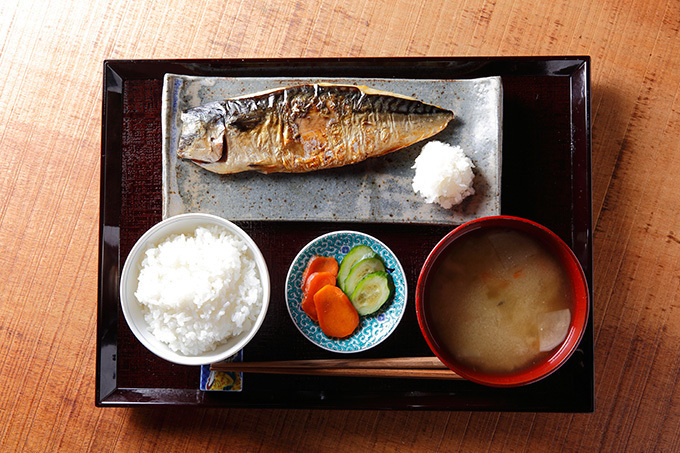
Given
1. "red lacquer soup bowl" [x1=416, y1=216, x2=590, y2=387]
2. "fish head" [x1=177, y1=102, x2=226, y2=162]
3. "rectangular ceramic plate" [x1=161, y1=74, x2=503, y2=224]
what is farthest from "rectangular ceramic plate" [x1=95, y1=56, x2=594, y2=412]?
"red lacquer soup bowl" [x1=416, y1=216, x2=590, y2=387]

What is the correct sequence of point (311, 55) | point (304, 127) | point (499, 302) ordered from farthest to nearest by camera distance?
point (311, 55) < point (304, 127) < point (499, 302)

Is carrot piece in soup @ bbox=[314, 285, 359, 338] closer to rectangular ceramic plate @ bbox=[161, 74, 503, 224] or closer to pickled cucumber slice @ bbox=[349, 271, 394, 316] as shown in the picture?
pickled cucumber slice @ bbox=[349, 271, 394, 316]

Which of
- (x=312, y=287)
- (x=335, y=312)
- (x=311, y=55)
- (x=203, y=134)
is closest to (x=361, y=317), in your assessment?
(x=335, y=312)

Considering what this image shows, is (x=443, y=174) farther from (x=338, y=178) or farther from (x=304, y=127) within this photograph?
(x=304, y=127)

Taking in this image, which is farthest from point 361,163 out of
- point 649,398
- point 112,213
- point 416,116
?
point 649,398

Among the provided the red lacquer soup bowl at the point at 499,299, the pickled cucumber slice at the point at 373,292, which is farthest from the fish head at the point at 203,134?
the red lacquer soup bowl at the point at 499,299

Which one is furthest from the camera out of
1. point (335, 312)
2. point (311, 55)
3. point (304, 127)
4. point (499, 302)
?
point (311, 55)

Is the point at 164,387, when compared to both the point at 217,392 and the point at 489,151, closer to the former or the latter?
the point at 217,392
